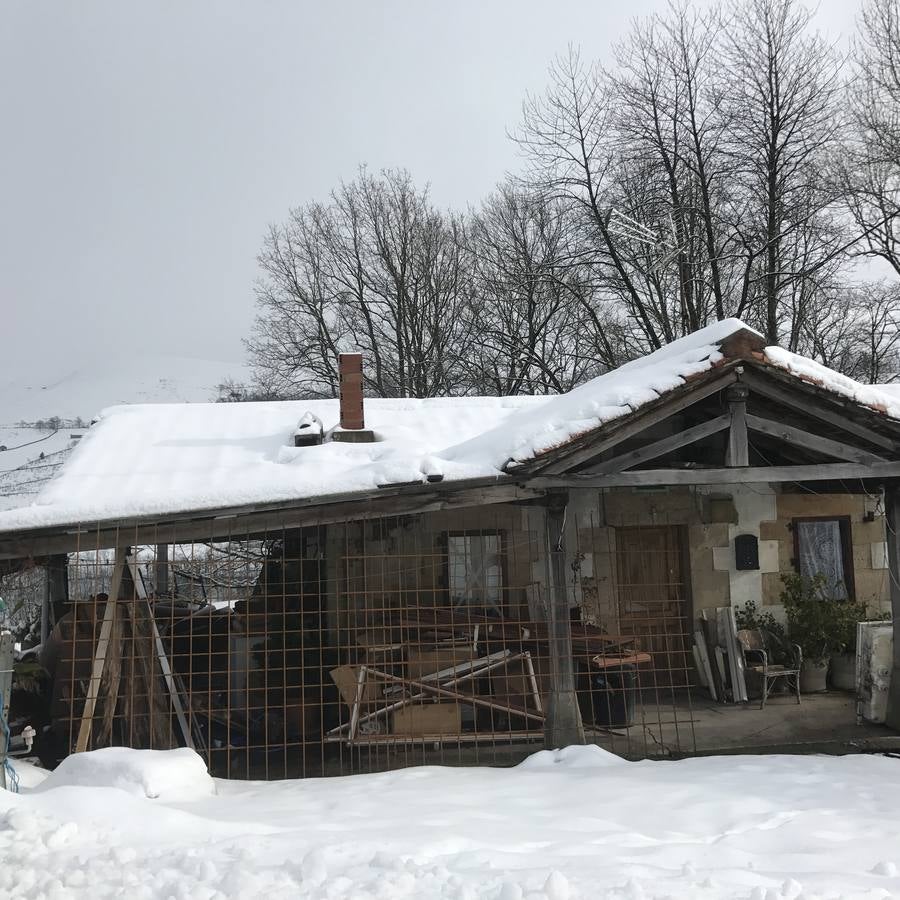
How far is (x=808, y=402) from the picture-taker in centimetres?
770

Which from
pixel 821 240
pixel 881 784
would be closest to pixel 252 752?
pixel 881 784

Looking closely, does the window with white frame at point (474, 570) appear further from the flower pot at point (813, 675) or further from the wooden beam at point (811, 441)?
the flower pot at point (813, 675)

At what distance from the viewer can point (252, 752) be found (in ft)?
27.4

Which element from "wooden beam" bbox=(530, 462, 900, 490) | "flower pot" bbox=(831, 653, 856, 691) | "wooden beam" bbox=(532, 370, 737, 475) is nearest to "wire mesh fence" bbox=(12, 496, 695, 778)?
"wooden beam" bbox=(530, 462, 900, 490)

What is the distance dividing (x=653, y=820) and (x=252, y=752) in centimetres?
457

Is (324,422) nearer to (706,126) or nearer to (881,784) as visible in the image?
(881,784)

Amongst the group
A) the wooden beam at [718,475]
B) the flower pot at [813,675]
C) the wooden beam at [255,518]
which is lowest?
the flower pot at [813,675]

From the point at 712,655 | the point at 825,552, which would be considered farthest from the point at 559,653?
the point at 825,552

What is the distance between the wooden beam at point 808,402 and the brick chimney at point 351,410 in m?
4.53

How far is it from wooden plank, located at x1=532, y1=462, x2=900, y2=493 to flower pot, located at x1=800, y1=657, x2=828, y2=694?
3.67 metres

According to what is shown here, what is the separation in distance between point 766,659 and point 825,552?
7.23 ft

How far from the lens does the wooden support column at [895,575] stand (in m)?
8.45

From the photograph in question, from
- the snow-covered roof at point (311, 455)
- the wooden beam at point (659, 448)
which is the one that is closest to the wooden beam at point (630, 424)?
the snow-covered roof at point (311, 455)

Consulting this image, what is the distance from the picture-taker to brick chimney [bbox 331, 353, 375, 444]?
10.1 metres
